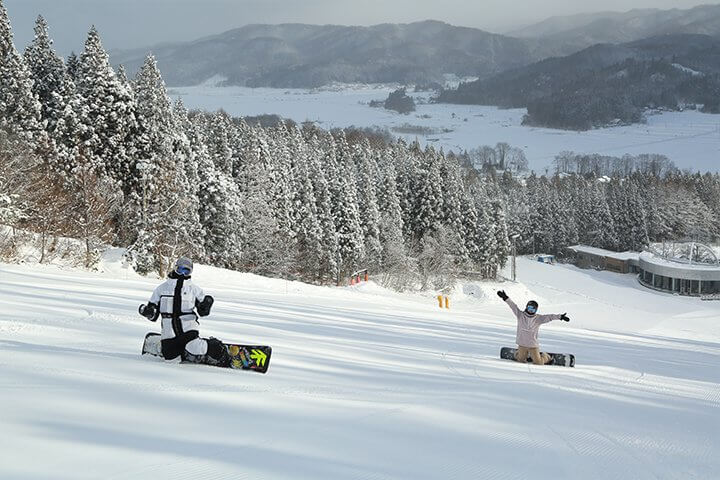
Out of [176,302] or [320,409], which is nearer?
[320,409]

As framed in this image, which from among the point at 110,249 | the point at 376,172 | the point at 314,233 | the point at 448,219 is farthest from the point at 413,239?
the point at 110,249

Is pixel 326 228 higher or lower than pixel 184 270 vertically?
higher

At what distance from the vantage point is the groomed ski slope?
4.35 m

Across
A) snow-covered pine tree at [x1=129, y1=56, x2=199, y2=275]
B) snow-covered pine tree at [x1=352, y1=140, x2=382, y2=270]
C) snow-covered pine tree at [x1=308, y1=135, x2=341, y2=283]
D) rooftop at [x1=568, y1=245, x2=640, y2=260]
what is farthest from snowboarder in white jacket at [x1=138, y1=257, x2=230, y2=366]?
rooftop at [x1=568, y1=245, x2=640, y2=260]

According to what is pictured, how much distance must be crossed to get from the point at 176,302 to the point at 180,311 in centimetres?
11

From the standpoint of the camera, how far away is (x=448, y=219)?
189 ft

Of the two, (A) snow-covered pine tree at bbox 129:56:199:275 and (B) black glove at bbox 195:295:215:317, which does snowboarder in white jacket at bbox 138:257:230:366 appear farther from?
(A) snow-covered pine tree at bbox 129:56:199:275

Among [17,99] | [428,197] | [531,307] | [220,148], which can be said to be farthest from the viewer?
[428,197]

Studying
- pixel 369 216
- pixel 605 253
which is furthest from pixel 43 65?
pixel 605 253

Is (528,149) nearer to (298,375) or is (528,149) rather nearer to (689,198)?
(689,198)

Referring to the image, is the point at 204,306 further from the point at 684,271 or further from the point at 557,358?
the point at 684,271

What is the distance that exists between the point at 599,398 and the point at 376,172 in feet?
181

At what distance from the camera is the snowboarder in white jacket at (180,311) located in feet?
21.8

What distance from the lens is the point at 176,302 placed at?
666cm
